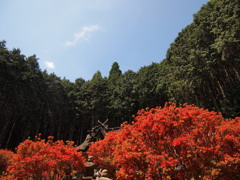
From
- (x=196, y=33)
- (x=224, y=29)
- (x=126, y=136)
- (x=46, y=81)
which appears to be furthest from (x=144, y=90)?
(x=126, y=136)

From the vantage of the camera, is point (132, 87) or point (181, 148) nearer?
point (181, 148)

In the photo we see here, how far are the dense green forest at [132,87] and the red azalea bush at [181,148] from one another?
1193 cm

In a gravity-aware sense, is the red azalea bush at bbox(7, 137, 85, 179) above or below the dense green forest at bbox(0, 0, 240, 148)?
below

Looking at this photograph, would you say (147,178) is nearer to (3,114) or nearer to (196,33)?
(196,33)

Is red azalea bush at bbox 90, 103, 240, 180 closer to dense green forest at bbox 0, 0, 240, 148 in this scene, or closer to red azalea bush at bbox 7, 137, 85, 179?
red azalea bush at bbox 7, 137, 85, 179

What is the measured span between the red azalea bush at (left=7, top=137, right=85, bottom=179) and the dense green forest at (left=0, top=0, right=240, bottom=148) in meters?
16.7

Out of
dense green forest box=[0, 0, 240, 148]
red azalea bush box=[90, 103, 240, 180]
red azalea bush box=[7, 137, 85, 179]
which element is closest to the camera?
red azalea bush box=[90, 103, 240, 180]

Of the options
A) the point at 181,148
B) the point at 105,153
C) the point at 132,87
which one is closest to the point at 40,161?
the point at 105,153

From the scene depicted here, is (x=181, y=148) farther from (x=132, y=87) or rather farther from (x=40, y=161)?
(x=132, y=87)

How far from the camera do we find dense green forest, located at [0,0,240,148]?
17.2m

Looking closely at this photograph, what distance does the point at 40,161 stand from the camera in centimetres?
735

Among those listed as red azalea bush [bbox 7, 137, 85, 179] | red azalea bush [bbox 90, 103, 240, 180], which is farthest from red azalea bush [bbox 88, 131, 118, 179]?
red azalea bush [bbox 90, 103, 240, 180]

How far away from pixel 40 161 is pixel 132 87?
28.7 m

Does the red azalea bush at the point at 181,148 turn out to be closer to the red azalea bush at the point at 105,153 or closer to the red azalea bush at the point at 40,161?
the red azalea bush at the point at 40,161
